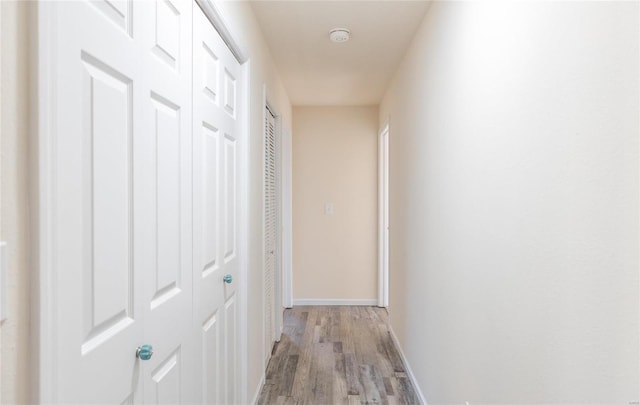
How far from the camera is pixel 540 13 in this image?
41.4 inches

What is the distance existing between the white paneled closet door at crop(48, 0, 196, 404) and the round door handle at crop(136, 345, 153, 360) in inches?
0.5

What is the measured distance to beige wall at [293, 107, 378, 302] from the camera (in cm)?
466

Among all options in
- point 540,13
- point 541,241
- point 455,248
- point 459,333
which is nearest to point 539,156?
point 541,241

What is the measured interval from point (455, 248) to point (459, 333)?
378 millimetres

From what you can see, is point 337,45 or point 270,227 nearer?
point 337,45

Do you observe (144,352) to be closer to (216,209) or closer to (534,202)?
(216,209)

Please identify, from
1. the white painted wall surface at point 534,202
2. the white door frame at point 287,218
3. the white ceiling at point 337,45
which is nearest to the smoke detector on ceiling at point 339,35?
the white ceiling at point 337,45

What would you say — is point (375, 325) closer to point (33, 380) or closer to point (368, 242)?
point (368, 242)

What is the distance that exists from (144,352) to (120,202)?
39 cm

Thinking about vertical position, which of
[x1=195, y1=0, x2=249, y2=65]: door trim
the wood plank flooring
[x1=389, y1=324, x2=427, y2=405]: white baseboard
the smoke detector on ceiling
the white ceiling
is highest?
the white ceiling

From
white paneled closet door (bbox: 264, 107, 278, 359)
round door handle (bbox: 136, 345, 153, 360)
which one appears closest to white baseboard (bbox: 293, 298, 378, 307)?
white paneled closet door (bbox: 264, 107, 278, 359)

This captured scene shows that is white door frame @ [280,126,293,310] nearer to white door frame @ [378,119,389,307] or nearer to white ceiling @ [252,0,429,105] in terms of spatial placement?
white ceiling @ [252,0,429,105]

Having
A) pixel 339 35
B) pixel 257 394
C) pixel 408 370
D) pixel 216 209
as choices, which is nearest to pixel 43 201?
pixel 216 209

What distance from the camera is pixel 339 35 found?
2.55m
